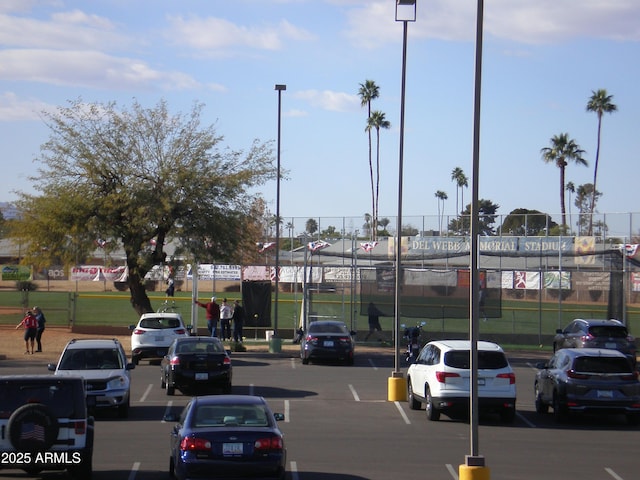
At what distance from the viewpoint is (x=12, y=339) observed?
40250 mm

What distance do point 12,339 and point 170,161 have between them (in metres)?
11.0

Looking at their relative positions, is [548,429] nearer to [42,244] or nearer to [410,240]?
[42,244]

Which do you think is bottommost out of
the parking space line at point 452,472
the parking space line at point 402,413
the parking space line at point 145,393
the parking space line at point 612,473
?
the parking space line at point 145,393

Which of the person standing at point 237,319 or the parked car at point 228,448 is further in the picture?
the person standing at point 237,319

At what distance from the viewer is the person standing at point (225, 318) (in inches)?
1544

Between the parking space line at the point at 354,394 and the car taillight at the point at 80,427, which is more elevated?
the car taillight at the point at 80,427

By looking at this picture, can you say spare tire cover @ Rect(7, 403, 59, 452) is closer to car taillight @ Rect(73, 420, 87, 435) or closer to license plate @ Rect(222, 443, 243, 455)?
car taillight @ Rect(73, 420, 87, 435)

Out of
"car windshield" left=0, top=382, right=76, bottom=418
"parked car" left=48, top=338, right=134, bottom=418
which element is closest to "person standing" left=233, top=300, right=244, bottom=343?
"parked car" left=48, top=338, right=134, bottom=418

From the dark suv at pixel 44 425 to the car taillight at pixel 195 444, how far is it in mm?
1666

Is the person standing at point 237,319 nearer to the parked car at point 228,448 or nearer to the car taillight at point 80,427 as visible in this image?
the car taillight at point 80,427

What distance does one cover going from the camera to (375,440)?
56.9 feet

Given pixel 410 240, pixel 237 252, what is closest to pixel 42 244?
pixel 237 252

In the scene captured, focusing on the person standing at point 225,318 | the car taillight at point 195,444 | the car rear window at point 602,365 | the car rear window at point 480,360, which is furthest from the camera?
the person standing at point 225,318

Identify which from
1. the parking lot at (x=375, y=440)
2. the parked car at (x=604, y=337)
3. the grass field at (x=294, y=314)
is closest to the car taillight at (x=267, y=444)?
the parking lot at (x=375, y=440)
